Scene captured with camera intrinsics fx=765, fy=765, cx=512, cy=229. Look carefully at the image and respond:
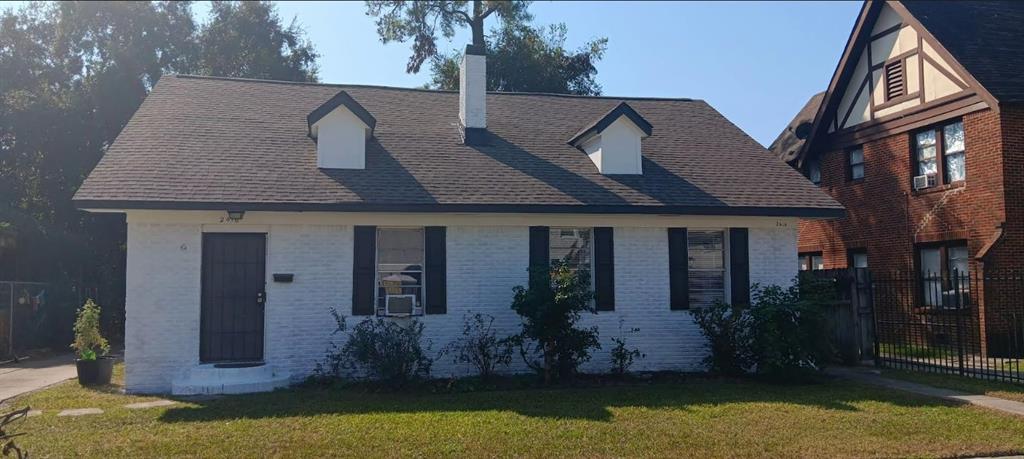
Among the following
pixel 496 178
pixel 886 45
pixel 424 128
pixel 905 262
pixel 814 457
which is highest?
pixel 886 45

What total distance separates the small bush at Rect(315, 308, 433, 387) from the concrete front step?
0.69 meters

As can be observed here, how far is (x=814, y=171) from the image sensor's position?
22.4 metres

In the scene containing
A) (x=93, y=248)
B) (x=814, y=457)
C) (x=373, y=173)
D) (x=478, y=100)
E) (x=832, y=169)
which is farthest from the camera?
(x=93, y=248)

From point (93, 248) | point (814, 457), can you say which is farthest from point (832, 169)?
point (93, 248)

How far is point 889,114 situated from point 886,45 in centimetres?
176

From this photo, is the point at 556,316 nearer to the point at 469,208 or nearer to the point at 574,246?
the point at 574,246

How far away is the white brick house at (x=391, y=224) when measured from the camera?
37.1ft

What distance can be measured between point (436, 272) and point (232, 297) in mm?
3135

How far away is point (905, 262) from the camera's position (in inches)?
720

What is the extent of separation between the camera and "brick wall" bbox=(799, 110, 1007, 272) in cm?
1608

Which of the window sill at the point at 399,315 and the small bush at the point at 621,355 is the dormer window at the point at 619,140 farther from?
the window sill at the point at 399,315

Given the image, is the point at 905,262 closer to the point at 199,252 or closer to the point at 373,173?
the point at 373,173

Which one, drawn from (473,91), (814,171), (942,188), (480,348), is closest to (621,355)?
(480,348)

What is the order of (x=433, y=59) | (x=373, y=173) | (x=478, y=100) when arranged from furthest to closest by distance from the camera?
1. (x=433, y=59)
2. (x=478, y=100)
3. (x=373, y=173)
